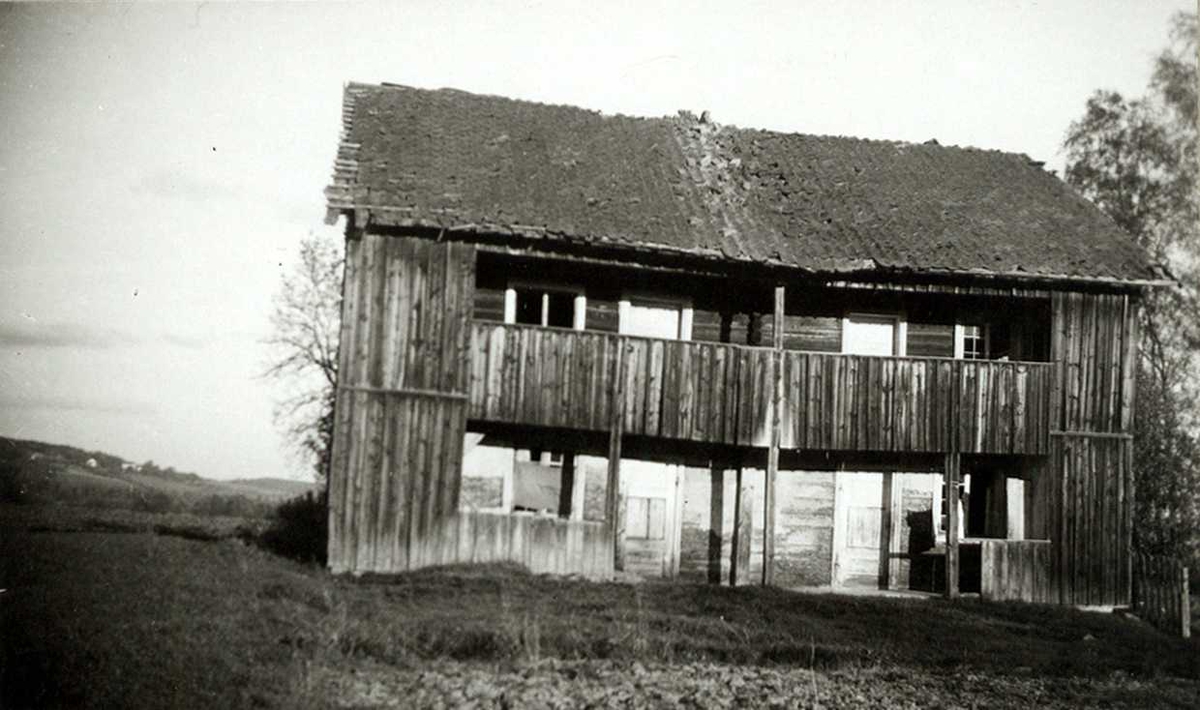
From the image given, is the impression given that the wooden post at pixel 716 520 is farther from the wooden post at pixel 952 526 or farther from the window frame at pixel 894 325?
the wooden post at pixel 952 526

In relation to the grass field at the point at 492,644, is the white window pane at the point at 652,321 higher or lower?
higher

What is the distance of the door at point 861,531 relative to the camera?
17125 mm

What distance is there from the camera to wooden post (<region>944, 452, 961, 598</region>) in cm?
1581

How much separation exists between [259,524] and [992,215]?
17925 millimetres

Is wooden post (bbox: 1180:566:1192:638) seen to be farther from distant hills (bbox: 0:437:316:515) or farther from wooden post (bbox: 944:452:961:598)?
Result: distant hills (bbox: 0:437:316:515)

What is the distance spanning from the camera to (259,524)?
73.7 feet

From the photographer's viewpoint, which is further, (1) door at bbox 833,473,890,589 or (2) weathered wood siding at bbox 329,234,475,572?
(1) door at bbox 833,473,890,589

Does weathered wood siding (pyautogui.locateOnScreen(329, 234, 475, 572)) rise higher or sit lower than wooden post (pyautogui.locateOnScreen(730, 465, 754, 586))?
higher

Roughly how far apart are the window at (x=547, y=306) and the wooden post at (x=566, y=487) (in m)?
2.34

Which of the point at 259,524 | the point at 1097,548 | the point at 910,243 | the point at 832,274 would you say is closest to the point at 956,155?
the point at 910,243

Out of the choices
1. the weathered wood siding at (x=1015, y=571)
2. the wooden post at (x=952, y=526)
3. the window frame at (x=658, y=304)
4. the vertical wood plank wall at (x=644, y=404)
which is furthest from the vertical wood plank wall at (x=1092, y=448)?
the window frame at (x=658, y=304)

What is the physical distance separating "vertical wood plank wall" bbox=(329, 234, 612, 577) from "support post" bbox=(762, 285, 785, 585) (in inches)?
109

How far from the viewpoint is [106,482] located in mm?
22047

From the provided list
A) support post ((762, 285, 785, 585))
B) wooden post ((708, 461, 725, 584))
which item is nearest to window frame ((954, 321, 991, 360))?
support post ((762, 285, 785, 585))
